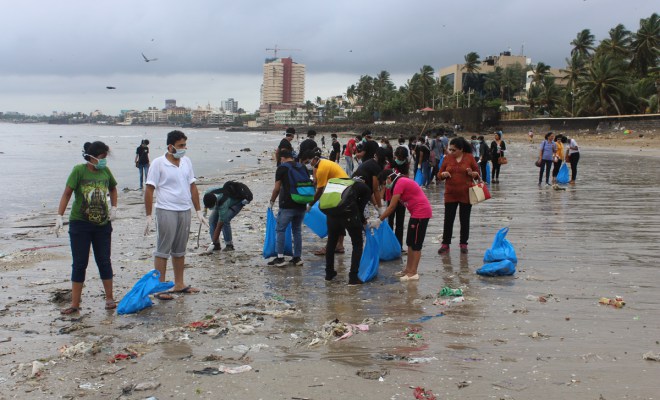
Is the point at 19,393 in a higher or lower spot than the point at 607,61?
lower

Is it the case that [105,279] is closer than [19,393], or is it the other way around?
[19,393]

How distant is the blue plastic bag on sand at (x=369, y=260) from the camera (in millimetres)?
7023

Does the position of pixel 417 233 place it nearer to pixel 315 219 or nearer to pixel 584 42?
pixel 315 219

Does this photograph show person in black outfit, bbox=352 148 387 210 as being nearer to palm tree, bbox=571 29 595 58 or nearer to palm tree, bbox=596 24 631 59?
palm tree, bbox=596 24 631 59

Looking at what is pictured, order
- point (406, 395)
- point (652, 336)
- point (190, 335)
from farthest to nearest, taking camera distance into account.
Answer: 1. point (190, 335)
2. point (652, 336)
3. point (406, 395)

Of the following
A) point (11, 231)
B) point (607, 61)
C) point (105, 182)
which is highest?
point (607, 61)

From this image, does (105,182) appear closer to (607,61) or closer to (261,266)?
(261,266)

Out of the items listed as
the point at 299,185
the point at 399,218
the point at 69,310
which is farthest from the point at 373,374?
the point at 399,218

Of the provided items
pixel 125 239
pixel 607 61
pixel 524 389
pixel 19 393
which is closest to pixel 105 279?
pixel 19 393

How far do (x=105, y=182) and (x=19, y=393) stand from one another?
2480 mm

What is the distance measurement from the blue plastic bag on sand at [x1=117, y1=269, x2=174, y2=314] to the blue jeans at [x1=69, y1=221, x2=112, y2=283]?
1.22 ft

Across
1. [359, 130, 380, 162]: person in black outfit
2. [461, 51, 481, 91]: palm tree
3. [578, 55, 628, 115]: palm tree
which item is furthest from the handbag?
[461, 51, 481, 91]: palm tree

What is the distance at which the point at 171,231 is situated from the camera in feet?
20.5

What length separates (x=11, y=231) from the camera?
12.8 m
